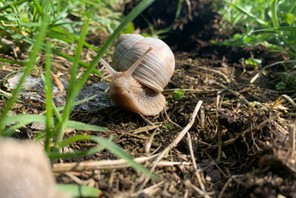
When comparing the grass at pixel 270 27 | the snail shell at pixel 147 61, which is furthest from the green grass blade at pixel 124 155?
the grass at pixel 270 27

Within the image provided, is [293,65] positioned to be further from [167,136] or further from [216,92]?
[167,136]

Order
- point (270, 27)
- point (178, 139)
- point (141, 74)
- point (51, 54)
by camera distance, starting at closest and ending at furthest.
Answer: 1. point (178, 139)
2. point (141, 74)
3. point (51, 54)
4. point (270, 27)

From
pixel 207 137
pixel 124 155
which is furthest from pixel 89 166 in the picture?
pixel 207 137

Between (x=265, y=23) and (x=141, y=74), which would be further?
(x=265, y=23)

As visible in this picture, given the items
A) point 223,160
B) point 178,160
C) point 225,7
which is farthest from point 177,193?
point 225,7

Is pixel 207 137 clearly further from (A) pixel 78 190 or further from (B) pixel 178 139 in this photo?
(A) pixel 78 190

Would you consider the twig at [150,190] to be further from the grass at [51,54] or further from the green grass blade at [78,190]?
the green grass blade at [78,190]

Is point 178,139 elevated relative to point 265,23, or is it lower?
lower
